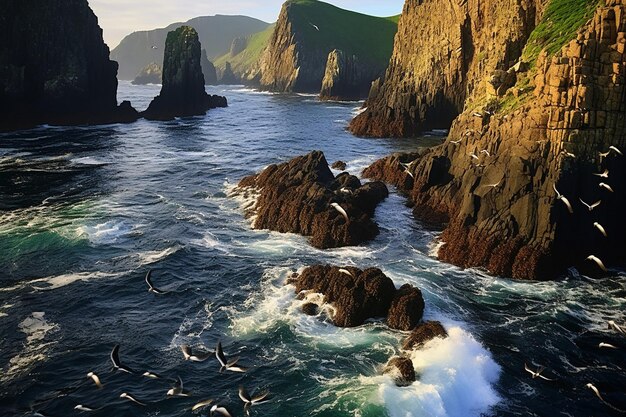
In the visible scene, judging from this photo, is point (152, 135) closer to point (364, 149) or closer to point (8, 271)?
point (364, 149)

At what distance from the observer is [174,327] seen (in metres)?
30.2

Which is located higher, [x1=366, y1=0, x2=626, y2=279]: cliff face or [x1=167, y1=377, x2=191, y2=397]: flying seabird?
[x1=366, y1=0, x2=626, y2=279]: cliff face

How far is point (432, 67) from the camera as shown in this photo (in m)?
96.9

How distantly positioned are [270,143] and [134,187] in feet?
106

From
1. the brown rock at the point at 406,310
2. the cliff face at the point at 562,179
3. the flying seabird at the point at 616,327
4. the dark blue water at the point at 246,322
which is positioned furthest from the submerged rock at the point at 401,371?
the cliff face at the point at 562,179

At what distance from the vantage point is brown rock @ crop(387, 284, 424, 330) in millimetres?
29078

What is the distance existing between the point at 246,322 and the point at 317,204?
Result: 671 inches

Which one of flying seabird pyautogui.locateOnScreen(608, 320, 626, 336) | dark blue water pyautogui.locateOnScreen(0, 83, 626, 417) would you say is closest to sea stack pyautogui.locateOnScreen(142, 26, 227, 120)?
dark blue water pyautogui.locateOnScreen(0, 83, 626, 417)

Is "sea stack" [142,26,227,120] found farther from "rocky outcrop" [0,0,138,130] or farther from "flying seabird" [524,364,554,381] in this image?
"flying seabird" [524,364,554,381]

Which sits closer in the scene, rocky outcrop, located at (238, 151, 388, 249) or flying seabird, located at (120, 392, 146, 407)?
flying seabird, located at (120, 392, 146, 407)

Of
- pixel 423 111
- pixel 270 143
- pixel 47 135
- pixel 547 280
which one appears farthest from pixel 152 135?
pixel 547 280

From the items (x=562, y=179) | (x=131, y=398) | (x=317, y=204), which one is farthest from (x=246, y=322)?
(x=562, y=179)

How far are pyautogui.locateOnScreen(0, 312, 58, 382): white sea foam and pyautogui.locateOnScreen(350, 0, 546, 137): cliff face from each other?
218 ft

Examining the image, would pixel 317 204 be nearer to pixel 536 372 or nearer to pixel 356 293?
pixel 356 293
